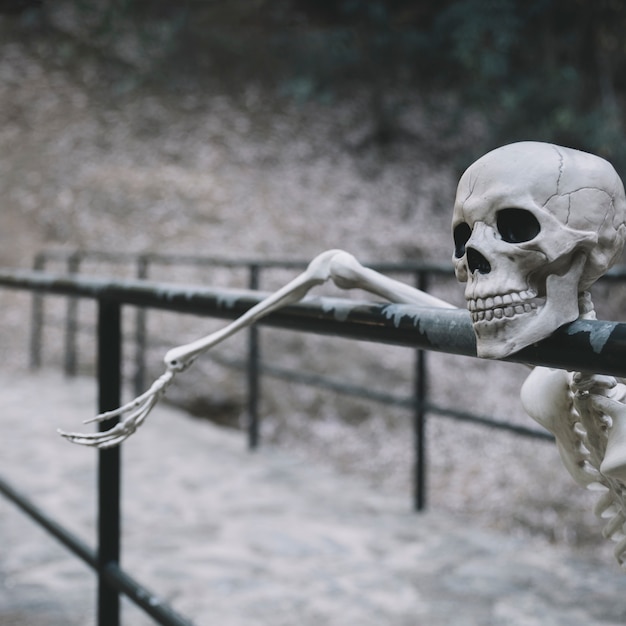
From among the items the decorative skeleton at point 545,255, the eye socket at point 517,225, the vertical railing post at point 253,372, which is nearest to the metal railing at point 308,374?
the vertical railing post at point 253,372

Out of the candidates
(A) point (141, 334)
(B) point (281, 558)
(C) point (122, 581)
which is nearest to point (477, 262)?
(C) point (122, 581)

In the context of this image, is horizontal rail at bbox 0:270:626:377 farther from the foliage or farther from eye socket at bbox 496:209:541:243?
Result: the foliage

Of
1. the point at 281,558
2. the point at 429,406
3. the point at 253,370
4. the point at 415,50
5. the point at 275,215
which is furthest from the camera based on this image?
the point at 415,50

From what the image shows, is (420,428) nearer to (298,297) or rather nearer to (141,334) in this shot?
(298,297)

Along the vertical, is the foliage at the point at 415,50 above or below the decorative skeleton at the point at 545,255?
above

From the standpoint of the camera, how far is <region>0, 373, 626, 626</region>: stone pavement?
2.03 meters

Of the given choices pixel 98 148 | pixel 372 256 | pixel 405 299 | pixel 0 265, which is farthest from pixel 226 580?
pixel 98 148

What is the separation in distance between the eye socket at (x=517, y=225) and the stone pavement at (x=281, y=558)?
55.8 inches

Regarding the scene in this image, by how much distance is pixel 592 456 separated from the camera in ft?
3.02

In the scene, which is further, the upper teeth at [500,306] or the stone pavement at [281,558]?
the stone pavement at [281,558]

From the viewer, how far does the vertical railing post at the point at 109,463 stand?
146 cm

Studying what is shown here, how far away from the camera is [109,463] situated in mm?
1506

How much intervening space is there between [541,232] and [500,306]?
9cm

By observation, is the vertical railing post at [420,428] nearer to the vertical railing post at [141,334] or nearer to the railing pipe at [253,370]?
the railing pipe at [253,370]
